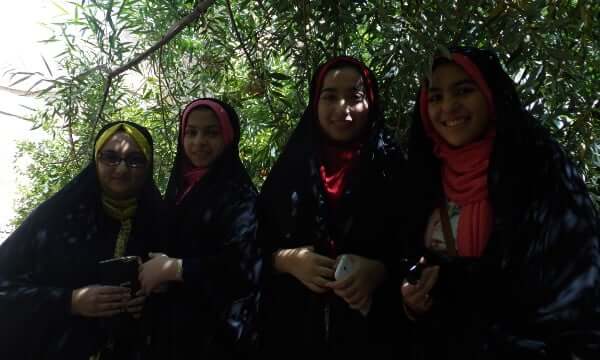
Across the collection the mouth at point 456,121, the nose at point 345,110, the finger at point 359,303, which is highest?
the nose at point 345,110

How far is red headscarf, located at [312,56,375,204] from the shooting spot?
185 cm

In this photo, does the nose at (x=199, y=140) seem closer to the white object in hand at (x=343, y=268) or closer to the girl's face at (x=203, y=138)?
the girl's face at (x=203, y=138)

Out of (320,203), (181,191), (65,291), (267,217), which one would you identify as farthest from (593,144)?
(65,291)

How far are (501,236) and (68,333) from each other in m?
1.54

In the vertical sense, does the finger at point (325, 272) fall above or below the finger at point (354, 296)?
above

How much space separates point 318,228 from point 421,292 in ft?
1.43

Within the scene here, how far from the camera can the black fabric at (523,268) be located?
125cm

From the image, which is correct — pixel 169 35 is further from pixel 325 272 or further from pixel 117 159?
pixel 325 272

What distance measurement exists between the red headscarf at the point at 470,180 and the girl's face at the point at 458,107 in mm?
19

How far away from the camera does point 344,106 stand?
74.0 inches

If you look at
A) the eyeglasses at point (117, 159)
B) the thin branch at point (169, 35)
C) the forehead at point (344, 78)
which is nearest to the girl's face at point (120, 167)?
the eyeglasses at point (117, 159)

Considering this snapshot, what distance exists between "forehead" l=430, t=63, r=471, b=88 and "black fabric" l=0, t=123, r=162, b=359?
3.95 ft

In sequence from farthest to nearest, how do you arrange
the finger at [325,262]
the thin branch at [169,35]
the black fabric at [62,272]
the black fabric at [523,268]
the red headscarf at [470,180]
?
the thin branch at [169,35]
the black fabric at [62,272]
the finger at [325,262]
the red headscarf at [470,180]
the black fabric at [523,268]

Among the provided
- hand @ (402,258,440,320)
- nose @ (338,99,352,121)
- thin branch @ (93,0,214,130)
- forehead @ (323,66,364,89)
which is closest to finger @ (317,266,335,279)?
hand @ (402,258,440,320)
